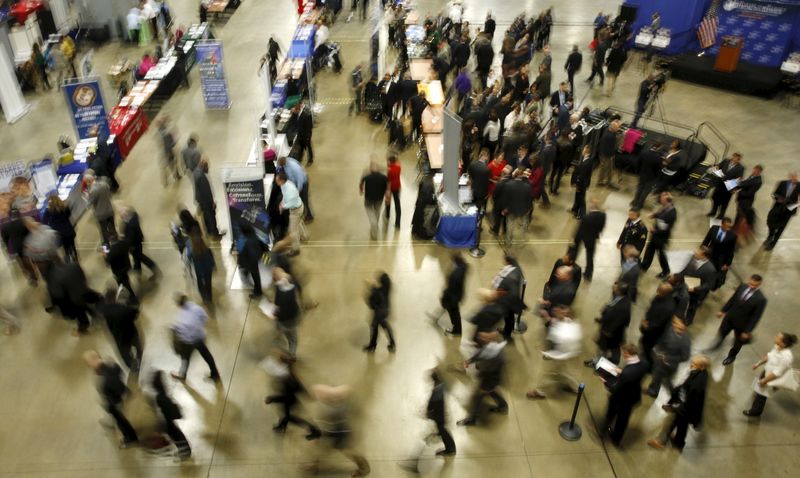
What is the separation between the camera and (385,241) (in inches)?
448

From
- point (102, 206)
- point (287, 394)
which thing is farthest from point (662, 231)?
point (102, 206)

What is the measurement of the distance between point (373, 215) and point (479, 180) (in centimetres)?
199

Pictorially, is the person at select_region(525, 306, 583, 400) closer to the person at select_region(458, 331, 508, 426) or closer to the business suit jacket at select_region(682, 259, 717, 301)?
the person at select_region(458, 331, 508, 426)

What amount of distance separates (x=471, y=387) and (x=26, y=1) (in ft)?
64.5

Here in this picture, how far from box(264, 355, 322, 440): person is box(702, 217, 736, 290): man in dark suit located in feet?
22.0

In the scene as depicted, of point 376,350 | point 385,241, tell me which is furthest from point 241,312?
point 385,241

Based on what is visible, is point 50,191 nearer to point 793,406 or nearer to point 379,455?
point 379,455

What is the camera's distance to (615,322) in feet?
26.2

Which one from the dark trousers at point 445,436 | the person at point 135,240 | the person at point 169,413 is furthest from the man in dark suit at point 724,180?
the person at point 135,240

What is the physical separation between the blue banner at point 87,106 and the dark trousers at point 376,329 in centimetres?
835

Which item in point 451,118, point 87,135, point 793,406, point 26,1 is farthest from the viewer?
point 26,1

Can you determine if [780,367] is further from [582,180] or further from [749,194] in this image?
[582,180]

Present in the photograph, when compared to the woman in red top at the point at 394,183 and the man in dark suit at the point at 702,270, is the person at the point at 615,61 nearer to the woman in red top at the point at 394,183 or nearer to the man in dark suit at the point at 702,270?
the woman in red top at the point at 394,183

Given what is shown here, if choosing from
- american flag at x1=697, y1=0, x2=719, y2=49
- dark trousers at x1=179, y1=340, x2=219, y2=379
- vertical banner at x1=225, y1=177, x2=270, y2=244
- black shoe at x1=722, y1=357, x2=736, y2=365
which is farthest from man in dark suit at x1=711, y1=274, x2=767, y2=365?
american flag at x1=697, y1=0, x2=719, y2=49
